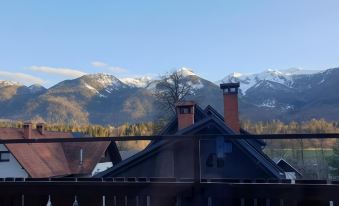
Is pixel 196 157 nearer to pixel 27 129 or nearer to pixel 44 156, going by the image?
pixel 27 129

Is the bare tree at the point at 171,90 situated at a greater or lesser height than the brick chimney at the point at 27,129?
greater

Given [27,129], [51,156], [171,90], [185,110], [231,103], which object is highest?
[171,90]

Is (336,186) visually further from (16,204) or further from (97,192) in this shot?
(16,204)

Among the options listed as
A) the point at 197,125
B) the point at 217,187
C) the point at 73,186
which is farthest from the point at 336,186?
the point at 197,125

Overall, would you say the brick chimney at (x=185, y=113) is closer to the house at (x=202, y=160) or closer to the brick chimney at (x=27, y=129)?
the house at (x=202, y=160)

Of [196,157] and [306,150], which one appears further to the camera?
[306,150]

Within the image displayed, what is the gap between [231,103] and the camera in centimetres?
1510

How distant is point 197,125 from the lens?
12.2 m

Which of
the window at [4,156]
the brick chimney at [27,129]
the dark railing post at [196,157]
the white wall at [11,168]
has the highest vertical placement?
the brick chimney at [27,129]

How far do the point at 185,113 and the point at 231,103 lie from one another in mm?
1781

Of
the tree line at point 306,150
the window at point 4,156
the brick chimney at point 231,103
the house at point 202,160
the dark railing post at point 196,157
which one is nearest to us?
the dark railing post at point 196,157

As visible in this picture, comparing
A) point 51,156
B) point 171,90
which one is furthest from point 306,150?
point 171,90

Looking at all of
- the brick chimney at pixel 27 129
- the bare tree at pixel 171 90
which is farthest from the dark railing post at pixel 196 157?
the bare tree at pixel 171 90

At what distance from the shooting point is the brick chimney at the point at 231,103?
15094 millimetres
